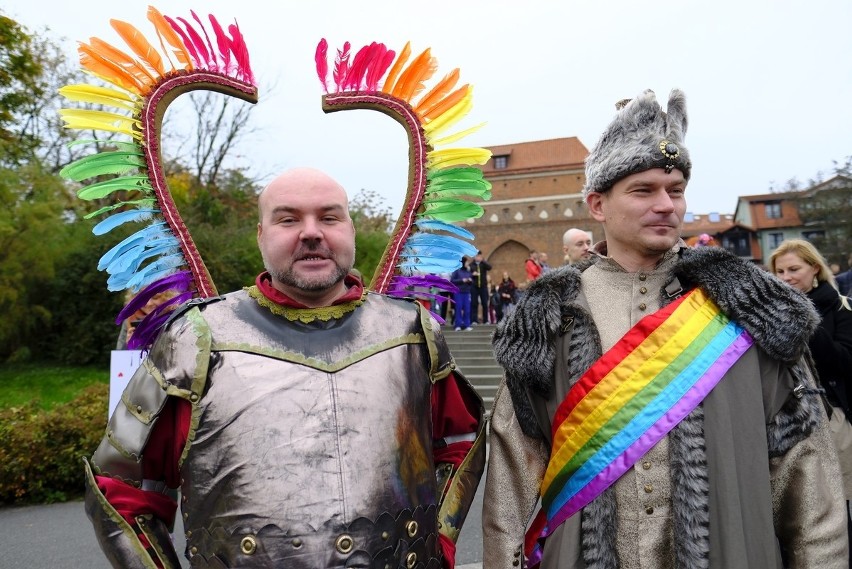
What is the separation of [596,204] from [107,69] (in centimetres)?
182

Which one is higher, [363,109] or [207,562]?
[363,109]

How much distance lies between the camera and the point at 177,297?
2.57 meters

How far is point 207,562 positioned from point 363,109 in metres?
1.82

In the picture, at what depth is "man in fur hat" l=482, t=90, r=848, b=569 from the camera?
180 centimetres

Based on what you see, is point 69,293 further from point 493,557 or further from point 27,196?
point 493,557

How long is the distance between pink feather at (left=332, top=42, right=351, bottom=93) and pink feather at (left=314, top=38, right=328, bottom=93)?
39mm

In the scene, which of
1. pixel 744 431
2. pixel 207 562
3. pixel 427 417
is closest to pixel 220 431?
pixel 207 562

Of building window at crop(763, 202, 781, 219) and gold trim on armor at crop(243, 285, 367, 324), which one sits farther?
building window at crop(763, 202, 781, 219)

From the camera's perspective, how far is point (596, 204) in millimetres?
2172

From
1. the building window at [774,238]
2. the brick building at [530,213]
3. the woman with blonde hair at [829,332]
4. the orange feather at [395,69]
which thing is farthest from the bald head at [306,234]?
the building window at [774,238]

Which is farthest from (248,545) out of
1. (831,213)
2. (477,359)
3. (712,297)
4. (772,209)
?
(772,209)

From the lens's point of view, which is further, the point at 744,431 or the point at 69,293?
the point at 69,293

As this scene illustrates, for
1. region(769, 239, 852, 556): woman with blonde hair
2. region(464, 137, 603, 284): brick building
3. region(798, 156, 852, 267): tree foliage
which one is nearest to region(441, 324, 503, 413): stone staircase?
region(769, 239, 852, 556): woman with blonde hair

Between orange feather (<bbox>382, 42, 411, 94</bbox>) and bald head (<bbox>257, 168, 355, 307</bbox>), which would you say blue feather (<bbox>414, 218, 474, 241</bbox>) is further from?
bald head (<bbox>257, 168, 355, 307</bbox>)
